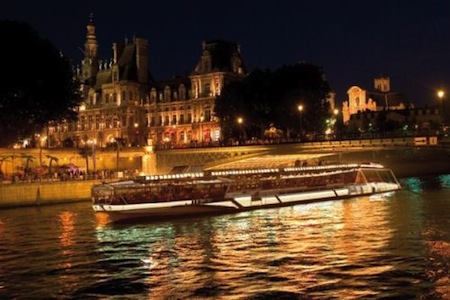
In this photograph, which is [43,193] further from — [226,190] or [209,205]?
[209,205]

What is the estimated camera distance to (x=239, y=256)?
34.7 meters

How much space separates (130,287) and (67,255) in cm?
1008

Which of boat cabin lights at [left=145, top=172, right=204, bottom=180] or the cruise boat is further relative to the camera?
boat cabin lights at [left=145, top=172, right=204, bottom=180]

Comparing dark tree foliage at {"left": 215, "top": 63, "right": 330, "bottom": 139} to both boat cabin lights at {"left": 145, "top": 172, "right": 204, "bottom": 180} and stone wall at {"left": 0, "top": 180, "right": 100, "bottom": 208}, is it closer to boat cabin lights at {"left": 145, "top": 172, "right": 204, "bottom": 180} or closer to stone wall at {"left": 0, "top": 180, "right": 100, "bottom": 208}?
stone wall at {"left": 0, "top": 180, "right": 100, "bottom": 208}

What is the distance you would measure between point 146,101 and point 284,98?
49.2m

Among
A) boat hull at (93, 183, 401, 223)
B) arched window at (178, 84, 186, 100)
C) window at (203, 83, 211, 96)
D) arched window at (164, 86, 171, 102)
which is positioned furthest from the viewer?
arched window at (164, 86, 171, 102)

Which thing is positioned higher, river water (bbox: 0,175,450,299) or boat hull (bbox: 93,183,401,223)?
boat hull (bbox: 93,183,401,223)

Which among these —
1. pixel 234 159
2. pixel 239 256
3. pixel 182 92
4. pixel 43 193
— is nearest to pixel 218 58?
pixel 182 92

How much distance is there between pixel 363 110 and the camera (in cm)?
19388

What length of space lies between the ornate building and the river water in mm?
79063

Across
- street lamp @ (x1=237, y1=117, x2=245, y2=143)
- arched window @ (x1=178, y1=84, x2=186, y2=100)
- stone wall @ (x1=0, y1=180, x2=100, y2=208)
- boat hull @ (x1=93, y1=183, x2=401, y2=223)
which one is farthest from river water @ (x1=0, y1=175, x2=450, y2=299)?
arched window @ (x1=178, y1=84, x2=186, y2=100)

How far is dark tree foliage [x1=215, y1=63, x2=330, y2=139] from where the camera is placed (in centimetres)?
10712

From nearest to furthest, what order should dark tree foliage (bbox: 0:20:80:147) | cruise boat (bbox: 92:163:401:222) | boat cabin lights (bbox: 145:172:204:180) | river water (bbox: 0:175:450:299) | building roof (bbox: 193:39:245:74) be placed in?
1. river water (bbox: 0:175:450:299)
2. cruise boat (bbox: 92:163:401:222)
3. boat cabin lights (bbox: 145:172:204:180)
4. dark tree foliage (bbox: 0:20:80:147)
5. building roof (bbox: 193:39:245:74)

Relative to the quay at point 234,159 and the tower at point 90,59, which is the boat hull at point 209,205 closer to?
the quay at point 234,159
